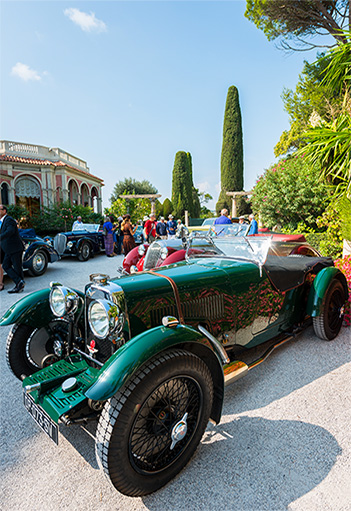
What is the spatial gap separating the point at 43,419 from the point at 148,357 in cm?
79

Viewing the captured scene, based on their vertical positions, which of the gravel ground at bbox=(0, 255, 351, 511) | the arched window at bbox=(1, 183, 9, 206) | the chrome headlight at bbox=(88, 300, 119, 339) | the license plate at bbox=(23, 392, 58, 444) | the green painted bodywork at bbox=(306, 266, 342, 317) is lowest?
the gravel ground at bbox=(0, 255, 351, 511)

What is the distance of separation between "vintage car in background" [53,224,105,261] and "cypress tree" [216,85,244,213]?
2229 centimetres

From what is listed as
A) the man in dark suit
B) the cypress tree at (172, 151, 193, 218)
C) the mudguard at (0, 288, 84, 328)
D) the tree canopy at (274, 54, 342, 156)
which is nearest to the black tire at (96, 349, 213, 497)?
the mudguard at (0, 288, 84, 328)

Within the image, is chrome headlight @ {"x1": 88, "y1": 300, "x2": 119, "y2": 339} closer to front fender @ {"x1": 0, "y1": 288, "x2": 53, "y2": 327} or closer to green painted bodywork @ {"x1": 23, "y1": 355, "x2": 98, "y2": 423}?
green painted bodywork @ {"x1": 23, "y1": 355, "x2": 98, "y2": 423}

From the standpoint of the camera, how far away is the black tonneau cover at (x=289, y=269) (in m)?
3.00

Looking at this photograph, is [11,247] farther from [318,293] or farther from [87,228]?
[87,228]

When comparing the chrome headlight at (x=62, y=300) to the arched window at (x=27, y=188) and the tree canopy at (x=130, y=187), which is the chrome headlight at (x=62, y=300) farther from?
the tree canopy at (x=130, y=187)

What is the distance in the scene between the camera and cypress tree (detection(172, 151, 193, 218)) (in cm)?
3759

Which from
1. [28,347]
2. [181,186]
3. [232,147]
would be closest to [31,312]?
[28,347]

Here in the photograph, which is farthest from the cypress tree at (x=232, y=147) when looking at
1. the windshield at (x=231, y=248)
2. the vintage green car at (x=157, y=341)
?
the vintage green car at (x=157, y=341)

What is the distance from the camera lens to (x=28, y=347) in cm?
267

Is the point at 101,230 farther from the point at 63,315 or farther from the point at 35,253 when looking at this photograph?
the point at 63,315

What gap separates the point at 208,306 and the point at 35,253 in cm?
681

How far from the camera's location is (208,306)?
8.06 feet
